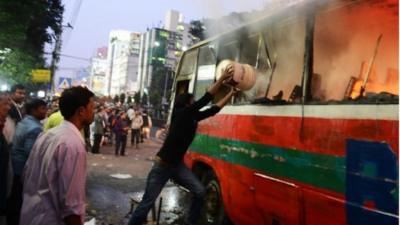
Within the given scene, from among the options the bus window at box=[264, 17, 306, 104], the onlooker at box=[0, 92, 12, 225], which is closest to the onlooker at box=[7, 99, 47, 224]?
the onlooker at box=[0, 92, 12, 225]

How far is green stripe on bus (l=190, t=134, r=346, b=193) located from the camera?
3.79 m

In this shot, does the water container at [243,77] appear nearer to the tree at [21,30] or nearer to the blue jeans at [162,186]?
the blue jeans at [162,186]

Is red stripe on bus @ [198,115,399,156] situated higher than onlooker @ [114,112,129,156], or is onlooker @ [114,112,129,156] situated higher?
red stripe on bus @ [198,115,399,156]

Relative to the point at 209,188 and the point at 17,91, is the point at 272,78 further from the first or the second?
the point at 17,91

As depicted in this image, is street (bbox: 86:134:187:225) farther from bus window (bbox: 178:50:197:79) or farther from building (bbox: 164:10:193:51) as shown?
building (bbox: 164:10:193:51)

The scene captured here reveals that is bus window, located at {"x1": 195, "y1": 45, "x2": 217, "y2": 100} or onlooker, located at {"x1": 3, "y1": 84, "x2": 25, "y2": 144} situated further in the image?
bus window, located at {"x1": 195, "y1": 45, "x2": 217, "y2": 100}

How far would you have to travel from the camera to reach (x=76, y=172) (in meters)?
2.80

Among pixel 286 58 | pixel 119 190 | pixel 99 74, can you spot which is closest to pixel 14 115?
pixel 286 58

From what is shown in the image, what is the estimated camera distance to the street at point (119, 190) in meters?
7.44

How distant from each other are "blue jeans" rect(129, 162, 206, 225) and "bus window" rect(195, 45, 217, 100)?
1.62 metres

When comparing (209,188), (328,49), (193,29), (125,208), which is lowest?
(125,208)

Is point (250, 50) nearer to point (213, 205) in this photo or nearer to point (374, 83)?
point (374, 83)

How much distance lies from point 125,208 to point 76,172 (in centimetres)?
543

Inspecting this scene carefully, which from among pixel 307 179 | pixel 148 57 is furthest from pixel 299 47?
pixel 148 57
